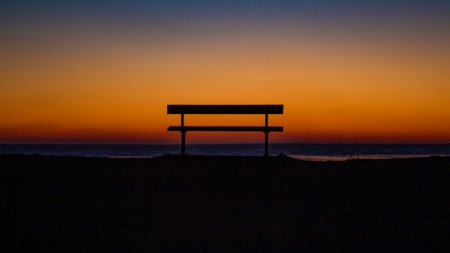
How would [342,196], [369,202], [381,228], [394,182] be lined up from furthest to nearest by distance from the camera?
1. [394,182]
2. [342,196]
3. [369,202]
4. [381,228]

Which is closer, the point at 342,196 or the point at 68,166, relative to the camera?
the point at 342,196

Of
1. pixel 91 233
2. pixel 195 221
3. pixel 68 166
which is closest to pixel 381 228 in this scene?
pixel 195 221

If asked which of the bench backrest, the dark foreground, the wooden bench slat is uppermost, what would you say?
the bench backrest

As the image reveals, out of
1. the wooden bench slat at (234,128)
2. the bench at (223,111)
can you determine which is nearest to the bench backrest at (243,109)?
the bench at (223,111)

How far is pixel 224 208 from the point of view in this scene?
7508mm

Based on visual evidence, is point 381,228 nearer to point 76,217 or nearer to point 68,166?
point 76,217

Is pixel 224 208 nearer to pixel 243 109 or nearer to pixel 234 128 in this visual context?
pixel 234 128

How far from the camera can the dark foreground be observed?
578 cm

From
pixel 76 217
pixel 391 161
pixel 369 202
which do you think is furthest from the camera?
pixel 391 161

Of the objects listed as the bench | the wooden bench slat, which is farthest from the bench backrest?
the wooden bench slat

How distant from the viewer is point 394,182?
9.98 meters

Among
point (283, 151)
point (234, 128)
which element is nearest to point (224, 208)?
point (234, 128)

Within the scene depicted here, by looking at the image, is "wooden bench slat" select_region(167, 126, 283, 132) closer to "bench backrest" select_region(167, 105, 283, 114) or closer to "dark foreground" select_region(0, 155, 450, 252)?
"bench backrest" select_region(167, 105, 283, 114)

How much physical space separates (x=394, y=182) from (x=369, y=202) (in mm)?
2261
